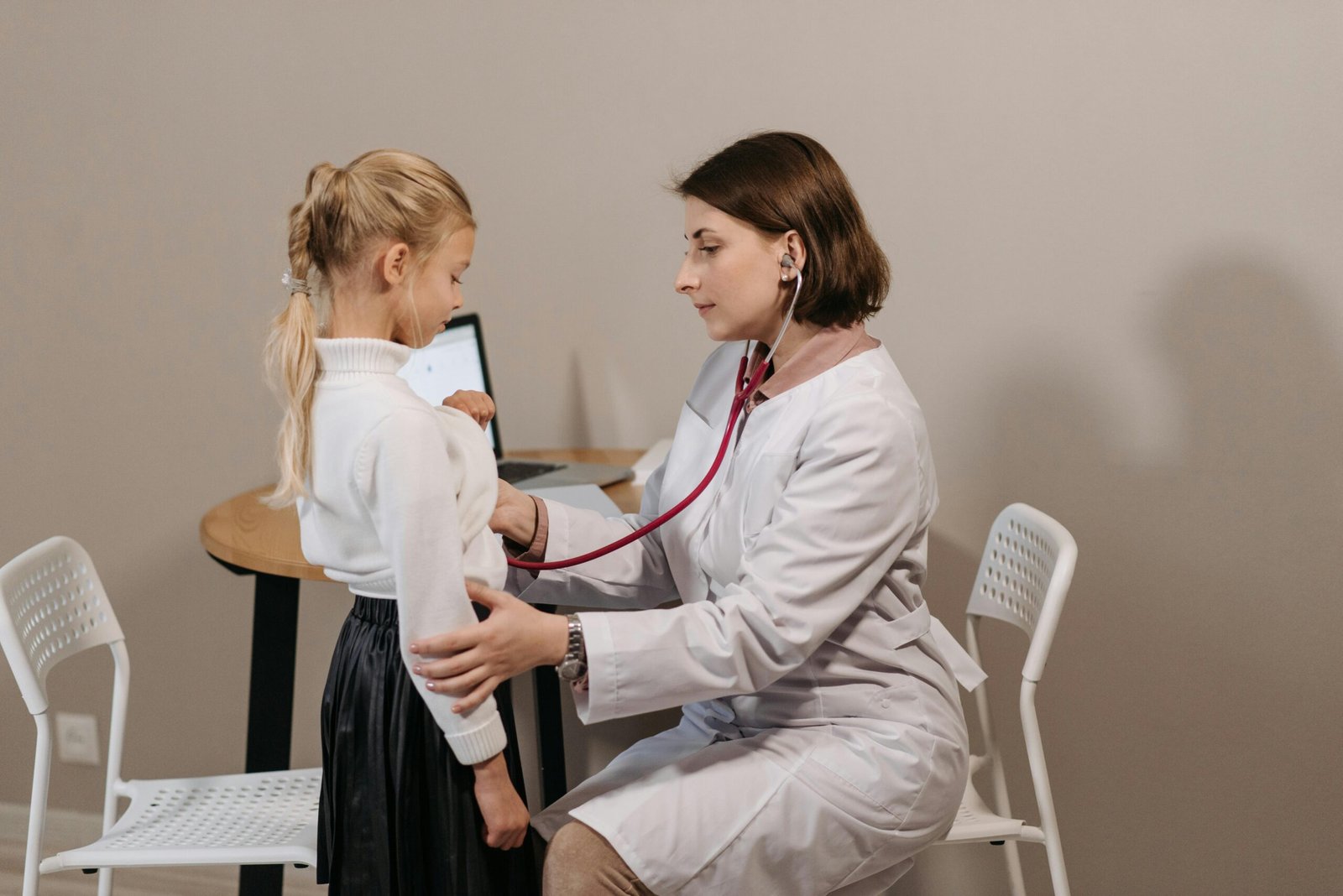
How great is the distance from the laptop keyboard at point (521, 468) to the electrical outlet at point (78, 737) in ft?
3.94

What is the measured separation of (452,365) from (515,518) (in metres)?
0.73

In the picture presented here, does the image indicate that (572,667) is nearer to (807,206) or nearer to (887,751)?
(887,751)

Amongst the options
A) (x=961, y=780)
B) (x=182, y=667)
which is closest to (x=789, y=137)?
(x=961, y=780)

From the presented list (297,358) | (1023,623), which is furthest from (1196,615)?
(297,358)

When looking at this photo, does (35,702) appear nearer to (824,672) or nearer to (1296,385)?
(824,672)

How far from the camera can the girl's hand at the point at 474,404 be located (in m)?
1.36

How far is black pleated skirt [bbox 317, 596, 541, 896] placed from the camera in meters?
1.15

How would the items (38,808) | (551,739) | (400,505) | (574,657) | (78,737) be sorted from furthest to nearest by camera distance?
(78,737), (551,739), (38,808), (574,657), (400,505)

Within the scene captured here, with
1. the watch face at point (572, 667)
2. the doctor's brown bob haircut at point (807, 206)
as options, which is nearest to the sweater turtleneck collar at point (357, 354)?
the watch face at point (572, 667)

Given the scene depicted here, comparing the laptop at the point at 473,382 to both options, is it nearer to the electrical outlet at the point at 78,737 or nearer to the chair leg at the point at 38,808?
the chair leg at the point at 38,808

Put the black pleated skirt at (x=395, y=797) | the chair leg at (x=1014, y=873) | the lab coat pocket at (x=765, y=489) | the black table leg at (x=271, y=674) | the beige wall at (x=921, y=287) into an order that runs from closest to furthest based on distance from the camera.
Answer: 1. the black pleated skirt at (x=395, y=797)
2. the lab coat pocket at (x=765, y=489)
3. the chair leg at (x=1014, y=873)
4. the black table leg at (x=271, y=674)
5. the beige wall at (x=921, y=287)

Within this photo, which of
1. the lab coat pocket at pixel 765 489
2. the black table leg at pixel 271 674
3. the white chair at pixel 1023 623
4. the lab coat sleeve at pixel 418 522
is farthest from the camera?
the black table leg at pixel 271 674

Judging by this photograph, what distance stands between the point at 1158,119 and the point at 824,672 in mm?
1212

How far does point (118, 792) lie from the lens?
1557 millimetres
